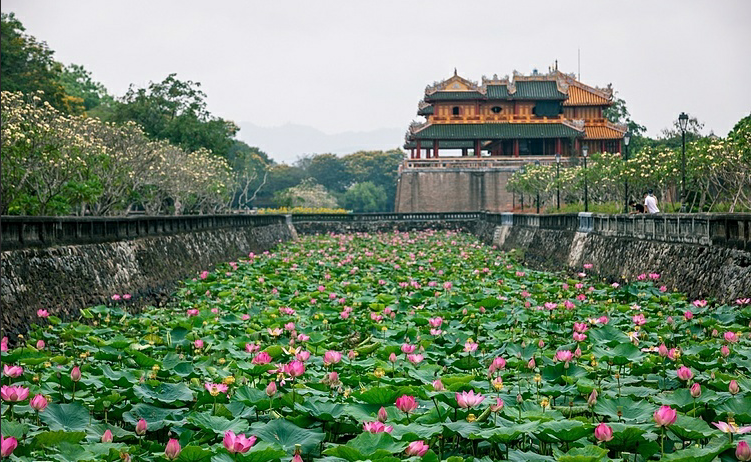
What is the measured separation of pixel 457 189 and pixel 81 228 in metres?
46.4

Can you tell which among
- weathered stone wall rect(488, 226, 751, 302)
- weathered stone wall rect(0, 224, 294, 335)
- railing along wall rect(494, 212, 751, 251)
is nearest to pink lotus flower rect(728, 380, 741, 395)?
weathered stone wall rect(0, 224, 294, 335)

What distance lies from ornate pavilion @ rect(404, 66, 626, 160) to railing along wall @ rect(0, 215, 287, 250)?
39.7 m

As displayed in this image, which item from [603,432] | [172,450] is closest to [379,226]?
[603,432]

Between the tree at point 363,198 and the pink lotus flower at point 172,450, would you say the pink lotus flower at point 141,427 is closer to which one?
the pink lotus flower at point 172,450

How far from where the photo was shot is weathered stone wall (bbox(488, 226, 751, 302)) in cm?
927

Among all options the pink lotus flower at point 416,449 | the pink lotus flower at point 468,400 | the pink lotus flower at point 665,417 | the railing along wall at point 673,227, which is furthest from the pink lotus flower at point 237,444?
the railing along wall at point 673,227

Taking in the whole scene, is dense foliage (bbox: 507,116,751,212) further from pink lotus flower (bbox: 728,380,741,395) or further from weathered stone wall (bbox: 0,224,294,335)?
pink lotus flower (bbox: 728,380,741,395)

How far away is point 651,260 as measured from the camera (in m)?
12.8

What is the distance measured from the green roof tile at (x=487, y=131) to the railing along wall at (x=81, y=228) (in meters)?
38.7

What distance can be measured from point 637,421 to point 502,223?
2845cm

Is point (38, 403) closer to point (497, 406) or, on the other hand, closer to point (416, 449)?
point (416, 449)

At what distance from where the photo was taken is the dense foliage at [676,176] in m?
19.6

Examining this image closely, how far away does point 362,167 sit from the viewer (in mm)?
99750

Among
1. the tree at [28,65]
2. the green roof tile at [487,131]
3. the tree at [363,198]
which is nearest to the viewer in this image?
the tree at [28,65]
